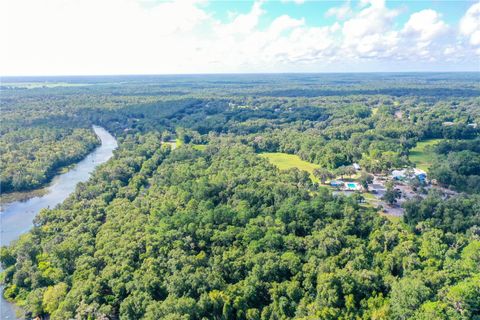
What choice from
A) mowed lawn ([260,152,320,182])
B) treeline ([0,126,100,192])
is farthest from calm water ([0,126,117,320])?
mowed lawn ([260,152,320,182])

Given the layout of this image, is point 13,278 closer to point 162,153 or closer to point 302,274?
point 302,274

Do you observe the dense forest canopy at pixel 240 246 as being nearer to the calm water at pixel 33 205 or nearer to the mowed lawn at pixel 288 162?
the calm water at pixel 33 205

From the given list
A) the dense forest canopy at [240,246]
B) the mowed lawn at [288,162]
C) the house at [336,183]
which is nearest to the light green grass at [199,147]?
the dense forest canopy at [240,246]

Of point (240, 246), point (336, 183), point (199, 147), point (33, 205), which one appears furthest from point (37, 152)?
point (336, 183)

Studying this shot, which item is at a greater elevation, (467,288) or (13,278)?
(467,288)

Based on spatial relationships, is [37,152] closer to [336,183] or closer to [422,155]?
[336,183]

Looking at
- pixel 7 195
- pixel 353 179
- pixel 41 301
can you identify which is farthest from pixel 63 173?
pixel 353 179

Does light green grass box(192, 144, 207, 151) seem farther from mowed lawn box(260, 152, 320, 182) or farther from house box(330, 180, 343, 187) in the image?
house box(330, 180, 343, 187)

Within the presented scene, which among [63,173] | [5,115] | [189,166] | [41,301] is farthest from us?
[5,115]
